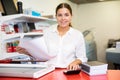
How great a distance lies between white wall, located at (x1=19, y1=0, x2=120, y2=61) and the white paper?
4.36 m

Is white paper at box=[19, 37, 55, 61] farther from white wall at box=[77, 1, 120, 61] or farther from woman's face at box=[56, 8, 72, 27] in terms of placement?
white wall at box=[77, 1, 120, 61]

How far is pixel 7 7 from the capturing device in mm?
2135

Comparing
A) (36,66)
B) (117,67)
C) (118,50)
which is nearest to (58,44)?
(36,66)

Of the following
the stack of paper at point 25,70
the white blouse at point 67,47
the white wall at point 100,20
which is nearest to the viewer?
the stack of paper at point 25,70

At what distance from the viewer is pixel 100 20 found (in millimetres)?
5988

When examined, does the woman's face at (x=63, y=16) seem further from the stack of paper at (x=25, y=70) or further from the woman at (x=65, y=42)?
the stack of paper at (x=25, y=70)

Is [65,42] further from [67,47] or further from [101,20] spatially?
[101,20]

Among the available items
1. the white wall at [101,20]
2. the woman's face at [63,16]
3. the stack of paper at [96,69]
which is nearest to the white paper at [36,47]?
the stack of paper at [96,69]

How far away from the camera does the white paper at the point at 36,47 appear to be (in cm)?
130

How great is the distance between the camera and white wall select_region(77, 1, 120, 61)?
5.86m

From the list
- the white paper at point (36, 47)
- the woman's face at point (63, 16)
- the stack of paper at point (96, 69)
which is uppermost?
the woman's face at point (63, 16)

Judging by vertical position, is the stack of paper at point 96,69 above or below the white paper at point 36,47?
below

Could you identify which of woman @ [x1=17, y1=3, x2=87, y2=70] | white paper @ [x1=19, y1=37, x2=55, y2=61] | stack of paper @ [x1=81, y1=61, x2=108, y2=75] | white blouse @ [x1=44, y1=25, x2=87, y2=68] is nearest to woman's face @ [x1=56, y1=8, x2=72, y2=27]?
woman @ [x1=17, y1=3, x2=87, y2=70]

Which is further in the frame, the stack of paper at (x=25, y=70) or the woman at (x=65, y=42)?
the woman at (x=65, y=42)
